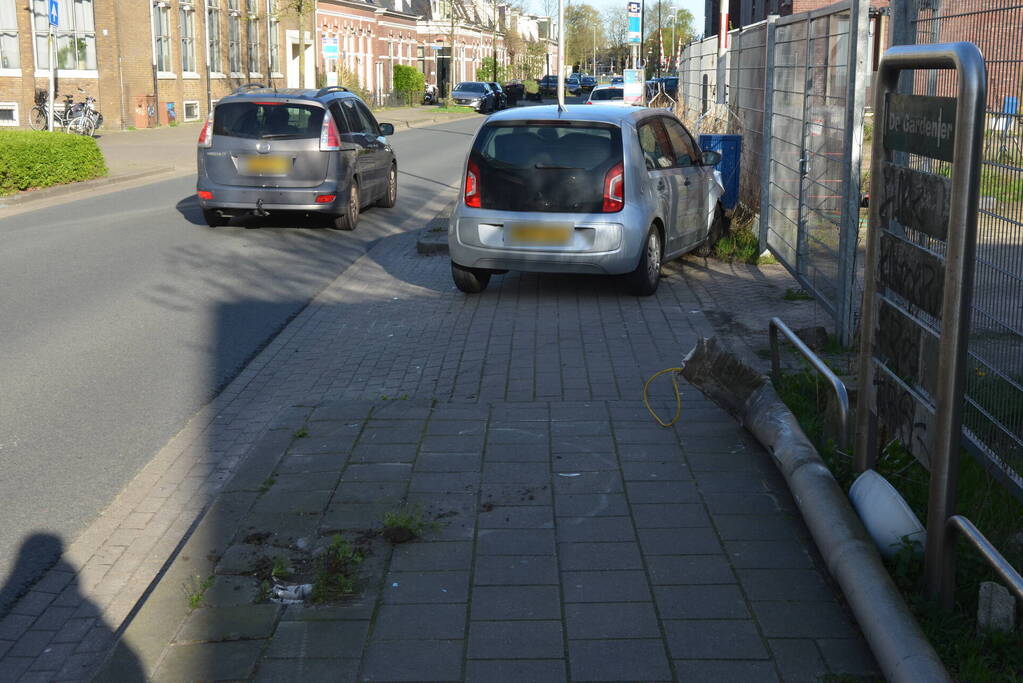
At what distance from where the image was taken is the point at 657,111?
1059cm

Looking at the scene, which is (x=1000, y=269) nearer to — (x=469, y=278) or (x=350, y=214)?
(x=469, y=278)

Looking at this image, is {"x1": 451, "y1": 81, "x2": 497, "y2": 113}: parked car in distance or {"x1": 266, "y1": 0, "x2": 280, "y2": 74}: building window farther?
{"x1": 451, "y1": 81, "x2": 497, "y2": 113}: parked car in distance

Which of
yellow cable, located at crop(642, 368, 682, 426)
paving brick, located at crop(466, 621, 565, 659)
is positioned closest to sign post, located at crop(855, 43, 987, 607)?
paving brick, located at crop(466, 621, 565, 659)

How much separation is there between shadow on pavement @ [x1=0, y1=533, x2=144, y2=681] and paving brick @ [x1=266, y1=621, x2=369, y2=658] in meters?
0.43

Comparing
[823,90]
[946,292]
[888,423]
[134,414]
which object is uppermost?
[823,90]

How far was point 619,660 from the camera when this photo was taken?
351cm

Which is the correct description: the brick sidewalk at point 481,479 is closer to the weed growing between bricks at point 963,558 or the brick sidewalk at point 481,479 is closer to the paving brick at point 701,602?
the paving brick at point 701,602

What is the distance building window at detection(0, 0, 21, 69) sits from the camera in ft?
114

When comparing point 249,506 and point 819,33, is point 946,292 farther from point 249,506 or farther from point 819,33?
point 819,33

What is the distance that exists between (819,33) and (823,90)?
1.73ft

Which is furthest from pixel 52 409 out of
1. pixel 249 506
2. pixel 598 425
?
pixel 598 425

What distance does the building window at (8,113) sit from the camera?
115ft

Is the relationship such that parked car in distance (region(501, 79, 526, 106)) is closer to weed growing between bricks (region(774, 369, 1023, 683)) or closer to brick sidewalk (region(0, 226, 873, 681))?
brick sidewalk (region(0, 226, 873, 681))

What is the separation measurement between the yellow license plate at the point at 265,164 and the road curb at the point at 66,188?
5.48 meters
